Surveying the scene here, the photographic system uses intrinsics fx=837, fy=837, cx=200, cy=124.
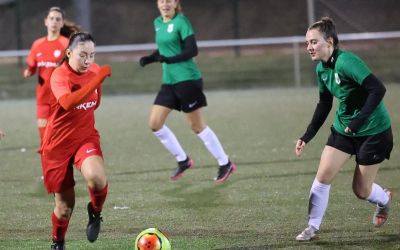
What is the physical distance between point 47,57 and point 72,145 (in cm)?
418

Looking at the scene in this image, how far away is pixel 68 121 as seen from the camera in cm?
554

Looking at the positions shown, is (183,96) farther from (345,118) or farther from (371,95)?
(371,95)

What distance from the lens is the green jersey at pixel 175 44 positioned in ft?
28.2

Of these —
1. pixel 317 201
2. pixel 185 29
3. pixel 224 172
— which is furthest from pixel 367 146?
pixel 185 29

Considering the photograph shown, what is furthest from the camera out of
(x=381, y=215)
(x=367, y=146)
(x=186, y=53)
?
(x=186, y=53)

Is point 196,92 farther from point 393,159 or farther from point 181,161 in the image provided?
point 393,159

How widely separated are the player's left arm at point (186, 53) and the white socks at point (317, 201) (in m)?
2.99

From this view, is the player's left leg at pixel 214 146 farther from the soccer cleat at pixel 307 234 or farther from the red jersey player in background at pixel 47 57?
the soccer cleat at pixel 307 234

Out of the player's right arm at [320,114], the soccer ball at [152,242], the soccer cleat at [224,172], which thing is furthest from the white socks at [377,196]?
the soccer cleat at [224,172]

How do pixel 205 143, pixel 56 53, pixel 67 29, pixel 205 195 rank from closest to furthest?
pixel 205 195 < pixel 205 143 < pixel 56 53 < pixel 67 29

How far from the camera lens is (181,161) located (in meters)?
8.85

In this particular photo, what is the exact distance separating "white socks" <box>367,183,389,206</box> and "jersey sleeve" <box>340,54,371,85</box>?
34.9 inches

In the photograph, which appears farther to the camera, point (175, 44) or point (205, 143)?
point (205, 143)

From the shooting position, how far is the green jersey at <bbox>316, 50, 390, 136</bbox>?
5535 mm
